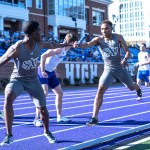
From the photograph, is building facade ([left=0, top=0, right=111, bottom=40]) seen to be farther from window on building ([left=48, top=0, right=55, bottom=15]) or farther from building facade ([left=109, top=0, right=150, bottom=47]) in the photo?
building facade ([left=109, top=0, right=150, bottom=47])

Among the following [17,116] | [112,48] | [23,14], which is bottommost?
[17,116]

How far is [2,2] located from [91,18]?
1750 centimetres

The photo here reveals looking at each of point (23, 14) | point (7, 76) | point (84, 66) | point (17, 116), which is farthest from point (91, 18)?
point (17, 116)

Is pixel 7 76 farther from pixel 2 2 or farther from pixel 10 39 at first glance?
pixel 2 2

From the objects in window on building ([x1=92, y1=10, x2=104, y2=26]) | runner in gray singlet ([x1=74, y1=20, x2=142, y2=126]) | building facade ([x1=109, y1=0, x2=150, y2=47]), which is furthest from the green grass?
building facade ([x1=109, y1=0, x2=150, y2=47])

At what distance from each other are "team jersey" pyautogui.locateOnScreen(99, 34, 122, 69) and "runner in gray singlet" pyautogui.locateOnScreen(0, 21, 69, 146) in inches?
75.9

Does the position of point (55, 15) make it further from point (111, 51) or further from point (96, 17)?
point (111, 51)

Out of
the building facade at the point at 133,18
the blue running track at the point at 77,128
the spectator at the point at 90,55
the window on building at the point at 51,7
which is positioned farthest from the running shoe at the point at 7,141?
the building facade at the point at 133,18

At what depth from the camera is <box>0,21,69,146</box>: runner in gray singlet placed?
567 centimetres

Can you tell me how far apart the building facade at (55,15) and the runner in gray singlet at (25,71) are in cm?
2492

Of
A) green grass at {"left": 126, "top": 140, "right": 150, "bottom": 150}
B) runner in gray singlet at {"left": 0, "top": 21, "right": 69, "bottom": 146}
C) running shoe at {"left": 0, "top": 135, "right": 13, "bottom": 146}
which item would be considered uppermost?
runner in gray singlet at {"left": 0, "top": 21, "right": 69, "bottom": 146}

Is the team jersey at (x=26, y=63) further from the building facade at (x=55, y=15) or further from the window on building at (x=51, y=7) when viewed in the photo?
the window on building at (x=51, y=7)

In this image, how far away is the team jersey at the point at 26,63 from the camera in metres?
5.69

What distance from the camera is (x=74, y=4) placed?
145ft
